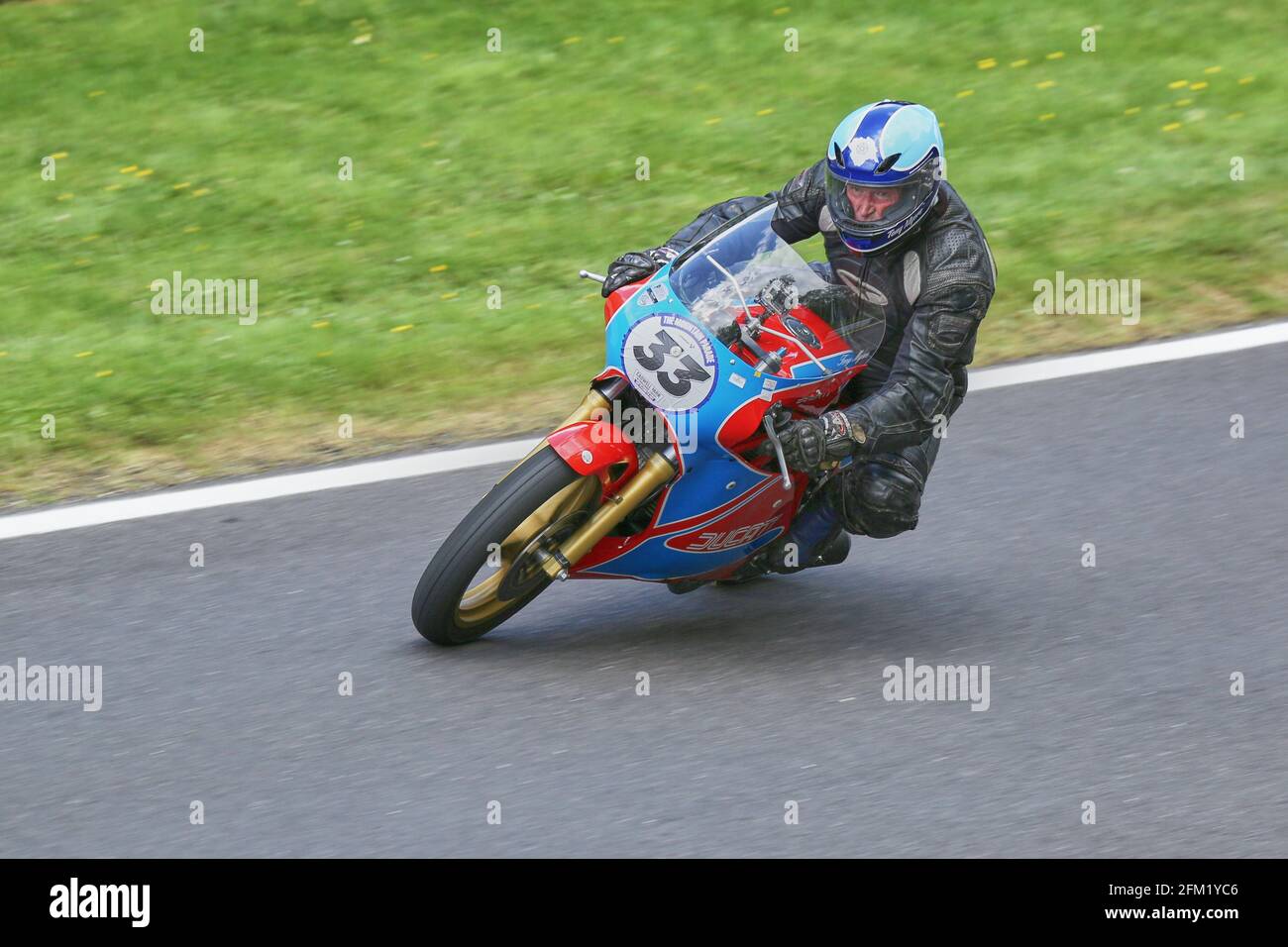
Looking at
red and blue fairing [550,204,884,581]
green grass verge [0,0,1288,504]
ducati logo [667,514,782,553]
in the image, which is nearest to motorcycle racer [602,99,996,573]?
red and blue fairing [550,204,884,581]

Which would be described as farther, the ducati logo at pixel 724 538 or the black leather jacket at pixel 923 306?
the ducati logo at pixel 724 538

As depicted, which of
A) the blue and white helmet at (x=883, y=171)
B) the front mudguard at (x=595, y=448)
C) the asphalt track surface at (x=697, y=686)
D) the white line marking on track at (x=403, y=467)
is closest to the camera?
the asphalt track surface at (x=697, y=686)

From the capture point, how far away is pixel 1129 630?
18.5 feet

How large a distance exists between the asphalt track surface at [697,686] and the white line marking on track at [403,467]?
0.10 meters

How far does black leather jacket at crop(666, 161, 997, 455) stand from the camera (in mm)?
5070

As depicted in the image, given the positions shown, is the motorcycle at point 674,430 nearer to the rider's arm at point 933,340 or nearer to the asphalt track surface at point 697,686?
the rider's arm at point 933,340

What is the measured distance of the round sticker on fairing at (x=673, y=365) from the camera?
16.5 ft

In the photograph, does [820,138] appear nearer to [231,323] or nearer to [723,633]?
[231,323]

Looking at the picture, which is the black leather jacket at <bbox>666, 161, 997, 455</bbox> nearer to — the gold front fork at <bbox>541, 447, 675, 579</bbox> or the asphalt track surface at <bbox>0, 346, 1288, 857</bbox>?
the gold front fork at <bbox>541, 447, 675, 579</bbox>

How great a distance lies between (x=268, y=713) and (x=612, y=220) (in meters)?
4.52

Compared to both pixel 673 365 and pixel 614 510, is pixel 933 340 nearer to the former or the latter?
pixel 673 365

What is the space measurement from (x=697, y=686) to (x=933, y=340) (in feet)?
4.02

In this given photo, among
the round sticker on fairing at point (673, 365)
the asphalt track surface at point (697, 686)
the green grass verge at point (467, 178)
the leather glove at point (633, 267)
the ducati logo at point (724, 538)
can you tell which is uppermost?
the green grass verge at point (467, 178)

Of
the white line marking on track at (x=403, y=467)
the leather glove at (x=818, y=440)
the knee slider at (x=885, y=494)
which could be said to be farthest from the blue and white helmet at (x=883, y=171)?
the white line marking on track at (x=403, y=467)
